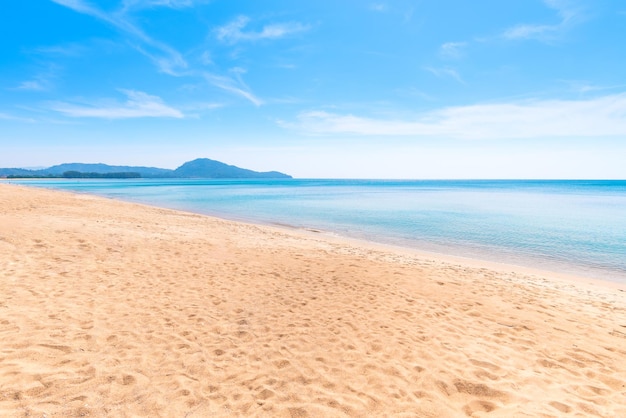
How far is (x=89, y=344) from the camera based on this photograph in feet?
18.7

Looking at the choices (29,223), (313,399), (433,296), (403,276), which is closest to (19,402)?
(313,399)

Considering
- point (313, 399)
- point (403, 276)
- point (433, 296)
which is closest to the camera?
point (313, 399)

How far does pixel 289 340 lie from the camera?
6352mm

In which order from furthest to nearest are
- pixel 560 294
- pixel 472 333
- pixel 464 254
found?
pixel 464 254 < pixel 560 294 < pixel 472 333

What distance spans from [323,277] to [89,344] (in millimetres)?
6727

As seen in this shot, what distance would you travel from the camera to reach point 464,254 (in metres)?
17.9

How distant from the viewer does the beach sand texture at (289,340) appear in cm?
462

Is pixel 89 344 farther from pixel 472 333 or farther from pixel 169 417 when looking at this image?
pixel 472 333

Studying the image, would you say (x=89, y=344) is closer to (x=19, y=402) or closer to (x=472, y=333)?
(x=19, y=402)

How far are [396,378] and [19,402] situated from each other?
17.6ft

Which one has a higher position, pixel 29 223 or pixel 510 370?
pixel 29 223

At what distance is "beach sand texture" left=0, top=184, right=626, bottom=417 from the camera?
462 centimetres

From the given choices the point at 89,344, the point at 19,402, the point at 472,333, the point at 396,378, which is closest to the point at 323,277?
the point at 472,333

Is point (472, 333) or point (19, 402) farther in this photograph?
point (472, 333)
